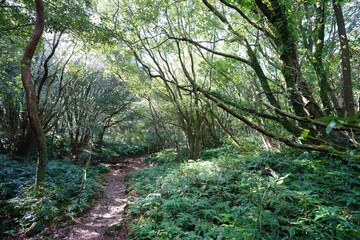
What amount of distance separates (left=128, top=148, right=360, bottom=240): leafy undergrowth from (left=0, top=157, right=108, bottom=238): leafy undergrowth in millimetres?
1946

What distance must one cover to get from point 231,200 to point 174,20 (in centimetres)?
773

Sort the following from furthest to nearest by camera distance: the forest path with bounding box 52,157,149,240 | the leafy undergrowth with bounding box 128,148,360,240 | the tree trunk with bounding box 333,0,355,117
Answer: the tree trunk with bounding box 333,0,355,117, the forest path with bounding box 52,157,149,240, the leafy undergrowth with bounding box 128,148,360,240

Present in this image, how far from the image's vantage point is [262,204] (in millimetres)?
3242

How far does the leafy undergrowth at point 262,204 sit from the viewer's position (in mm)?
2826

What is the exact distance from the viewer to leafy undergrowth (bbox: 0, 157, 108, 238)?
481 cm

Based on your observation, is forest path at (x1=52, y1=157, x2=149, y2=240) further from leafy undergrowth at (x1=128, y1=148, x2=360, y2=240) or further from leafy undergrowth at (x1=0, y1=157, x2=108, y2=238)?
leafy undergrowth at (x1=128, y1=148, x2=360, y2=240)

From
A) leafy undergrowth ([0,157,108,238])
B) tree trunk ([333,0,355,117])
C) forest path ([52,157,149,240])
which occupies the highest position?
tree trunk ([333,0,355,117])

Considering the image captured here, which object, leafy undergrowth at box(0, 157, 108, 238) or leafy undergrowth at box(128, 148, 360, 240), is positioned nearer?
leafy undergrowth at box(128, 148, 360, 240)

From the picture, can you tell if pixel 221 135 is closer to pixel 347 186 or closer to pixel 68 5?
pixel 347 186

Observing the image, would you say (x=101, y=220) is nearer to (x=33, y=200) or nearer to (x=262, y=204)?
(x=33, y=200)

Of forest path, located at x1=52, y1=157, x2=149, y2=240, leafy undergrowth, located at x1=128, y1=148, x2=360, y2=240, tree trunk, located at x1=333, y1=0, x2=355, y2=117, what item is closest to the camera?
leafy undergrowth, located at x1=128, y1=148, x2=360, y2=240

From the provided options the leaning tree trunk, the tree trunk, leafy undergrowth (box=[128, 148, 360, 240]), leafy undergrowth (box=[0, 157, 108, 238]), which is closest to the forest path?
leafy undergrowth (box=[0, 157, 108, 238])

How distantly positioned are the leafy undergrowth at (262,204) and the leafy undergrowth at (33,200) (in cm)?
195

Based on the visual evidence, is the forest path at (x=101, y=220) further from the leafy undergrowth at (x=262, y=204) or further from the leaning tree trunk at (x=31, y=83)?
the leaning tree trunk at (x=31, y=83)
